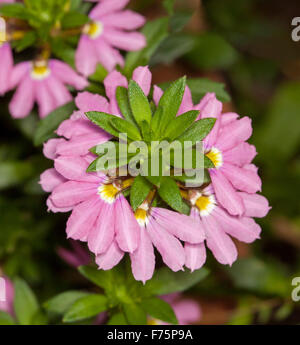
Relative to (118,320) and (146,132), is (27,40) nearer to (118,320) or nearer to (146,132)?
(146,132)

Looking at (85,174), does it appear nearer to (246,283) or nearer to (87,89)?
(87,89)

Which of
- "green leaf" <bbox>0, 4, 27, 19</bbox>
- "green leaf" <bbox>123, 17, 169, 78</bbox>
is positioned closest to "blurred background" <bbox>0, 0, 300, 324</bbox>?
"green leaf" <bbox>123, 17, 169, 78</bbox>

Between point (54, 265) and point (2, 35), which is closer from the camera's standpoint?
point (2, 35)

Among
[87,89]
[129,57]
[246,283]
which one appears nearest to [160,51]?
[129,57]

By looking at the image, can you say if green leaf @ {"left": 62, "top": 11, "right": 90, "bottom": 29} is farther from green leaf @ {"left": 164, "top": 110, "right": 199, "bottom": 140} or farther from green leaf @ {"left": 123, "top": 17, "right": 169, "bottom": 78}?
green leaf @ {"left": 164, "top": 110, "right": 199, "bottom": 140}

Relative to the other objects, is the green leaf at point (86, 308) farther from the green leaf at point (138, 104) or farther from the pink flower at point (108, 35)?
the pink flower at point (108, 35)

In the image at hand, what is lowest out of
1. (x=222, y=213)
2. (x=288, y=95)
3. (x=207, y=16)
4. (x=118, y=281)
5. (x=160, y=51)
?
(x=118, y=281)
